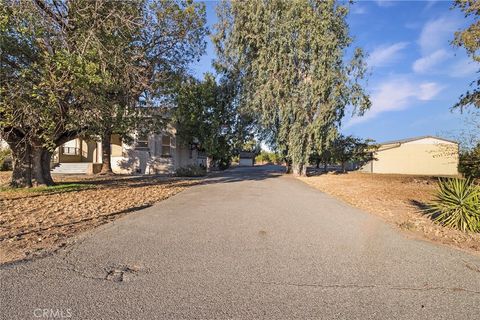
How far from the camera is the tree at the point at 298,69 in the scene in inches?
853

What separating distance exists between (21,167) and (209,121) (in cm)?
1448

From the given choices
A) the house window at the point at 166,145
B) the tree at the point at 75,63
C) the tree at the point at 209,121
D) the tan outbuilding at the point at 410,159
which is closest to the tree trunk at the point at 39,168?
the tree at the point at 75,63

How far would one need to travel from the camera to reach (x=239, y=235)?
19.6 ft

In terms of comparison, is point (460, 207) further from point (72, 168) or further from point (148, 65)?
point (72, 168)

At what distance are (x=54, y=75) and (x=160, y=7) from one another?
4662mm

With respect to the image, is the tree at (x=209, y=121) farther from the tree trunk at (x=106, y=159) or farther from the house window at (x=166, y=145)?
the tree trunk at (x=106, y=159)

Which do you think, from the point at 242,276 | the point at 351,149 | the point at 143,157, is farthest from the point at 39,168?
the point at 351,149

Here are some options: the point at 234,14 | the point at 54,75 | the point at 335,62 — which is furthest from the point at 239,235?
the point at 234,14

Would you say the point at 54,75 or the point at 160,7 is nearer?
the point at 54,75

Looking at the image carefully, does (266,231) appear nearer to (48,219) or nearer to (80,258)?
(80,258)

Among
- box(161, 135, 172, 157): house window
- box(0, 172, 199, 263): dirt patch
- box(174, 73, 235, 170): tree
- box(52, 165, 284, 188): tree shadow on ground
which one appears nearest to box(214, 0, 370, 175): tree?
box(174, 73, 235, 170): tree

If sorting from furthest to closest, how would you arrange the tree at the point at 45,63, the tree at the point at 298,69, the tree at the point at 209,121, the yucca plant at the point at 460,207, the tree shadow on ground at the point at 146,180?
1. the tree at the point at 209,121
2. the tree at the point at 298,69
3. the tree shadow on ground at the point at 146,180
4. the tree at the point at 45,63
5. the yucca plant at the point at 460,207

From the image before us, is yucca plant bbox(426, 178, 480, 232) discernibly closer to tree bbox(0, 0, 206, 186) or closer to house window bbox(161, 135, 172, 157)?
tree bbox(0, 0, 206, 186)

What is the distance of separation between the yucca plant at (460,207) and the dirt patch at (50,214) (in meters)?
8.07
